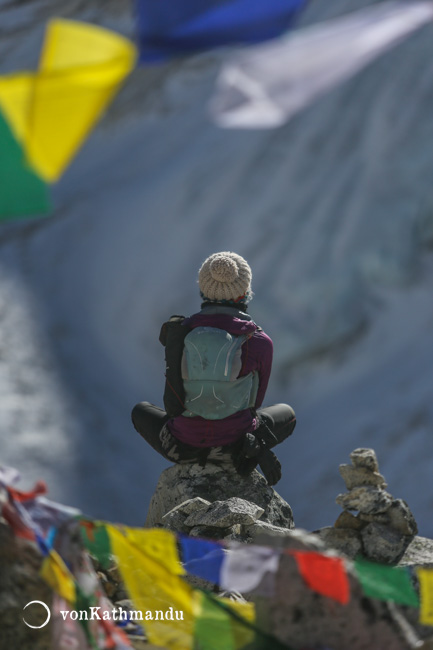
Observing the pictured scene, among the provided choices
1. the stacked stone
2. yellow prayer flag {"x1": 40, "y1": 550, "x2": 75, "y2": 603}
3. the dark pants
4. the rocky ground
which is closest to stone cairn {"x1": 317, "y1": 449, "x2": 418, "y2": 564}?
the rocky ground

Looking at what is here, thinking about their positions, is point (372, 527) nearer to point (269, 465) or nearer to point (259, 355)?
point (269, 465)

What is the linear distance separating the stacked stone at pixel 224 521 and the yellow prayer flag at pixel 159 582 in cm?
109

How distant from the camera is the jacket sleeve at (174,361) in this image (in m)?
3.92

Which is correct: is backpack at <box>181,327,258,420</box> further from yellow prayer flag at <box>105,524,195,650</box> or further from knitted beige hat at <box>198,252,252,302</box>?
yellow prayer flag at <box>105,524,195,650</box>

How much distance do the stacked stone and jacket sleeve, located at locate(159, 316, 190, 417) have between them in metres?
0.39

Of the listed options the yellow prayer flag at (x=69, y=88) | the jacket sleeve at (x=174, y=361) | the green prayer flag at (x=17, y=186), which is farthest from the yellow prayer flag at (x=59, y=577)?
the jacket sleeve at (x=174, y=361)

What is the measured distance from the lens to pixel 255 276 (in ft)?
37.5

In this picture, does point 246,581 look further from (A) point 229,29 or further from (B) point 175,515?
(A) point 229,29

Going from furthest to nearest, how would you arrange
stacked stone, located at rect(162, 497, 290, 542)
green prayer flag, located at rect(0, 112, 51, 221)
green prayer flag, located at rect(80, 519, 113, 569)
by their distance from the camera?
stacked stone, located at rect(162, 497, 290, 542)
green prayer flag, located at rect(0, 112, 51, 221)
green prayer flag, located at rect(80, 519, 113, 569)

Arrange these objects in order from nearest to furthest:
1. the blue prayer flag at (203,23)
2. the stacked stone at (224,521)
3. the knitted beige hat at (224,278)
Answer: the blue prayer flag at (203,23) < the stacked stone at (224,521) < the knitted beige hat at (224,278)

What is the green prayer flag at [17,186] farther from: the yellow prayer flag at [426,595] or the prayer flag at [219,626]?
the yellow prayer flag at [426,595]

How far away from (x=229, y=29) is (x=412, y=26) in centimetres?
61

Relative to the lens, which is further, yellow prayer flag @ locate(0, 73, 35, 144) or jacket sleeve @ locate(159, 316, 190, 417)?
jacket sleeve @ locate(159, 316, 190, 417)

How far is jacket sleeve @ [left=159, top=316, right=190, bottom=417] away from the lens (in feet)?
12.9
